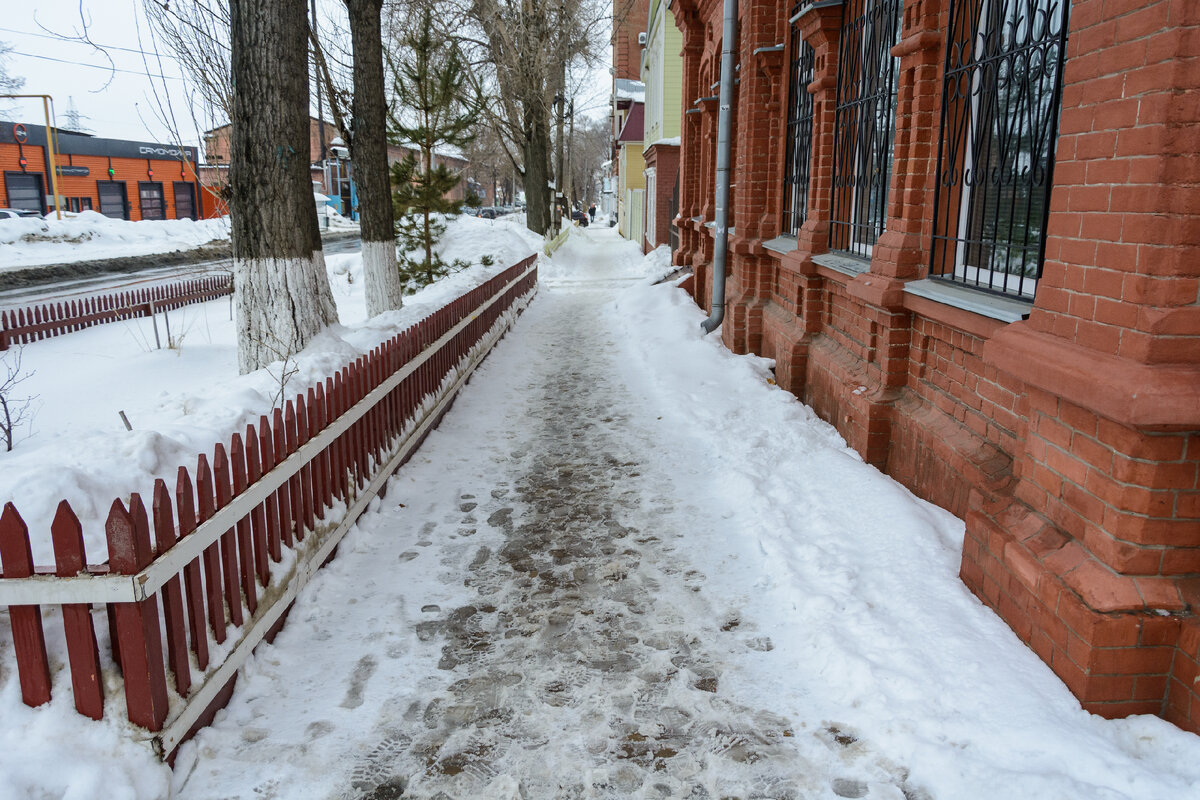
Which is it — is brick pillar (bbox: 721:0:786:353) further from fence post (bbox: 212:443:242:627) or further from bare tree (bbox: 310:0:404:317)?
fence post (bbox: 212:443:242:627)

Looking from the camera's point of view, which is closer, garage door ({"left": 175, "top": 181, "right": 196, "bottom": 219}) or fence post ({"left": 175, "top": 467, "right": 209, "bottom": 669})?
fence post ({"left": 175, "top": 467, "right": 209, "bottom": 669})

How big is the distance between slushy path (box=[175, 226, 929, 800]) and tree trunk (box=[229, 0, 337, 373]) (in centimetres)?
168

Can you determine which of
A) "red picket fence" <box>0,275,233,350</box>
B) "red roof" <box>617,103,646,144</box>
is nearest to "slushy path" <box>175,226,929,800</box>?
"red picket fence" <box>0,275,233,350</box>

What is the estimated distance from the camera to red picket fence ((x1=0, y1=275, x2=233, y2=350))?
13273 mm

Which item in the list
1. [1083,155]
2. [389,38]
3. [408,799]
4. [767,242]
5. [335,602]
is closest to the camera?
[408,799]

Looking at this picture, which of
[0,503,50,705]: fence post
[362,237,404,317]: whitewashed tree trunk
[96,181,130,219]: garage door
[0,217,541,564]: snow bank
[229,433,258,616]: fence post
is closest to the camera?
[0,503,50,705]: fence post

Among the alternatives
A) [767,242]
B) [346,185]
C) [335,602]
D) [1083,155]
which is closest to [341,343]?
[335,602]

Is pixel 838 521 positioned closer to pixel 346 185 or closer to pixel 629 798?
pixel 629 798

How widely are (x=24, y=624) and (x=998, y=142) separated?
465cm

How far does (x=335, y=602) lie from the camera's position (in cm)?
403

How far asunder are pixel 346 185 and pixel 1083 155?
181ft

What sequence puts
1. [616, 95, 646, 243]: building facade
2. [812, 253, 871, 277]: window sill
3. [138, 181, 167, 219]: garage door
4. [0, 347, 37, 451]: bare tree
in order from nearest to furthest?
[812, 253, 871, 277]: window sill → [0, 347, 37, 451]: bare tree → [616, 95, 646, 243]: building facade → [138, 181, 167, 219]: garage door

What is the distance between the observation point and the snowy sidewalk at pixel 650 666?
8.95ft

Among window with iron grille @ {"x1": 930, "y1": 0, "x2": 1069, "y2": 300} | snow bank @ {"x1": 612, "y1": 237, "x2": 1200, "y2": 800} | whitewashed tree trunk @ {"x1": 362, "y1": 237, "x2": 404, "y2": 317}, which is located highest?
window with iron grille @ {"x1": 930, "y1": 0, "x2": 1069, "y2": 300}
